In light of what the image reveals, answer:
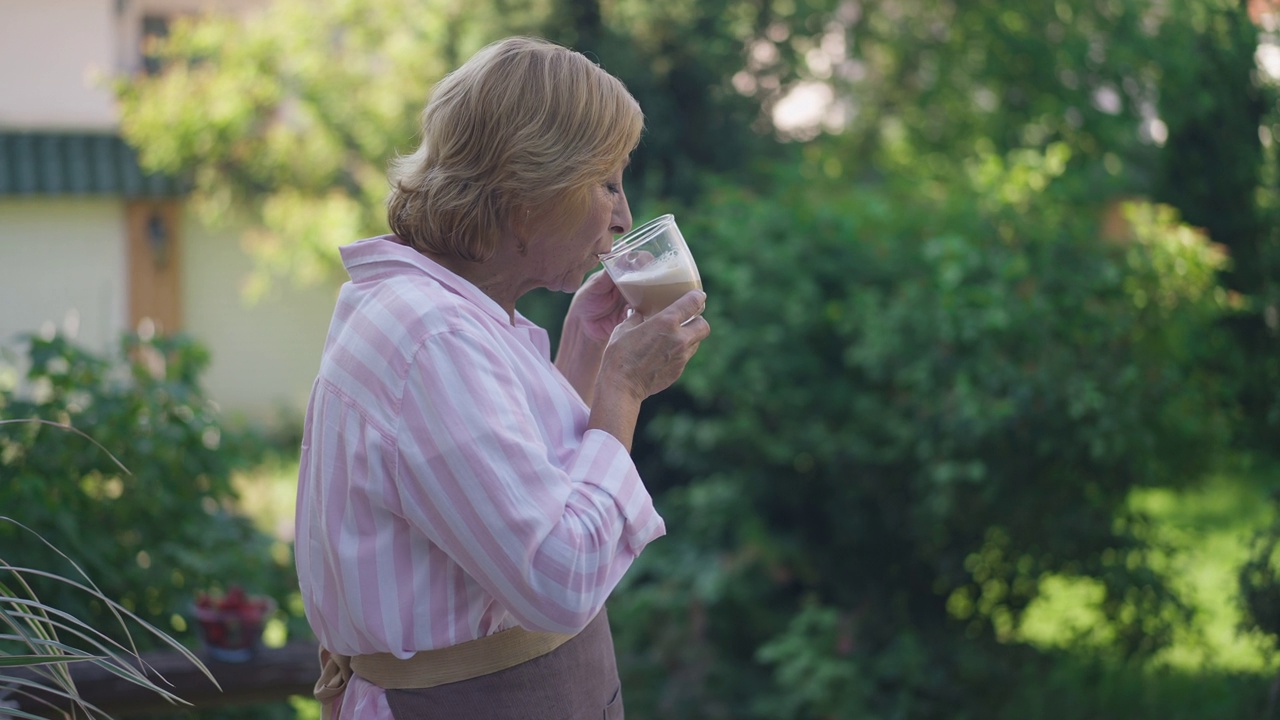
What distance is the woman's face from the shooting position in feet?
5.47

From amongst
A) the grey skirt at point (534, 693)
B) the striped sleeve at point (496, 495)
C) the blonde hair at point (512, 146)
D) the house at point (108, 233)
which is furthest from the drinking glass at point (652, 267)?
the house at point (108, 233)

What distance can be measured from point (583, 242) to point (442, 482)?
1.51 ft

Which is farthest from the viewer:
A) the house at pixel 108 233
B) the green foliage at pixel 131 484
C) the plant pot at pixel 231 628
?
the house at pixel 108 233

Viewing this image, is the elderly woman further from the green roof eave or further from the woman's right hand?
the green roof eave

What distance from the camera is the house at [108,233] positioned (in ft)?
32.1

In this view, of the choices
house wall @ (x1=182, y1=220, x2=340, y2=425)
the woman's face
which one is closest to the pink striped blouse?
the woman's face

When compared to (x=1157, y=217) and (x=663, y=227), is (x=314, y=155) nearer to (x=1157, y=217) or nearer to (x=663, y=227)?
(x=1157, y=217)

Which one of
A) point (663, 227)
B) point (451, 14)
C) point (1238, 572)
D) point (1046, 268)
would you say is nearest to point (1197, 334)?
point (1046, 268)

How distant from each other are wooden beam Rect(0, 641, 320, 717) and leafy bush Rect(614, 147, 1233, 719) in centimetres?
176

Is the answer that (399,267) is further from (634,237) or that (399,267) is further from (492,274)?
(634,237)

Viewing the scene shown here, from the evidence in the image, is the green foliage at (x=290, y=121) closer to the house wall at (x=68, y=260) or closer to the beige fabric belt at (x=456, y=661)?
the house wall at (x=68, y=260)

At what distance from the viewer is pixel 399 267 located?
157 centimetres

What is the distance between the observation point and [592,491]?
4.79 feet

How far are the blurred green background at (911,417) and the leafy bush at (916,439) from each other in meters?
0.01
